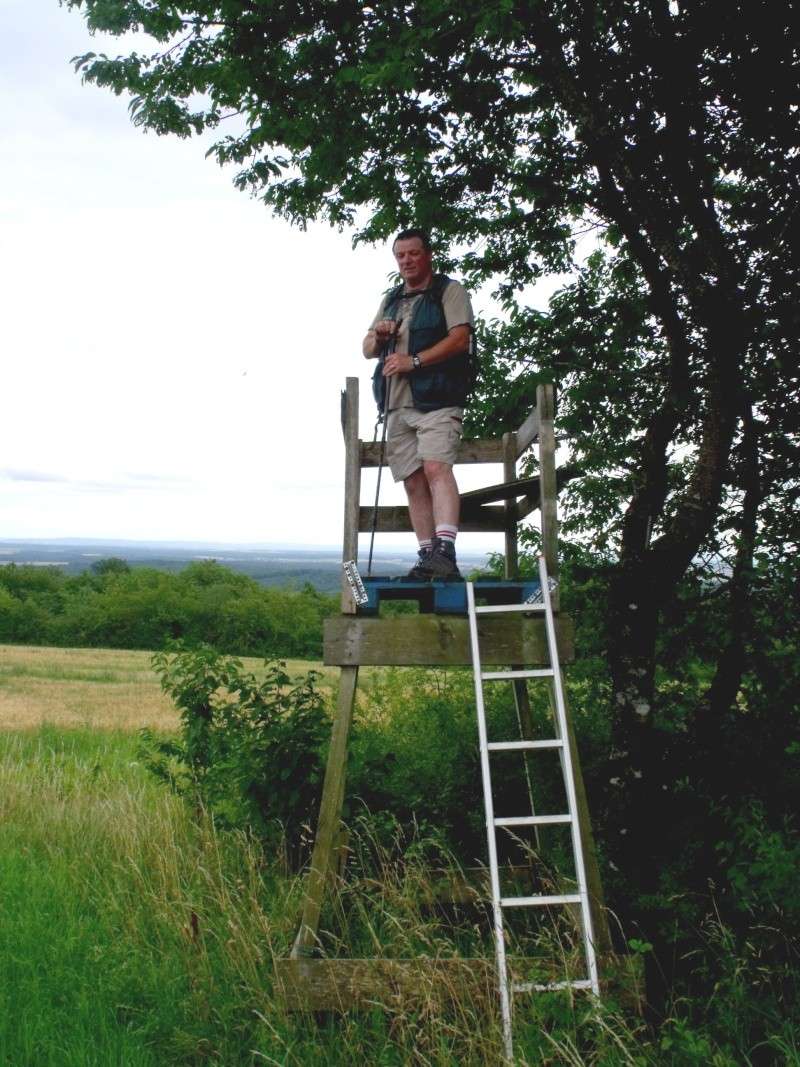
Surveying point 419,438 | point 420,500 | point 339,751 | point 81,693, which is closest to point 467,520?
point 420,500

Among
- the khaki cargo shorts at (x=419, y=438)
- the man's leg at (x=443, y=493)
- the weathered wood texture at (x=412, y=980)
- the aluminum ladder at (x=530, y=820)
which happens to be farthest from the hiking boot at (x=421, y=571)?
the weathered wood texture at (x=412, y=980)

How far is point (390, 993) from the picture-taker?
5.12m

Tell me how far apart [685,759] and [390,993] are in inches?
142

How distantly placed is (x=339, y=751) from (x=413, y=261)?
3.05 metres

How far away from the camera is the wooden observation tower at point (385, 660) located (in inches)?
205

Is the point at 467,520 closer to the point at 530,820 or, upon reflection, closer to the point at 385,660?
the point at 385,660

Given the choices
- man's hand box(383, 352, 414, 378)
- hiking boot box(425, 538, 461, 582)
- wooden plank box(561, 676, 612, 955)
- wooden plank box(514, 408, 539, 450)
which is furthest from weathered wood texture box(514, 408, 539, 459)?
wooden plank box(561, 676, 612, 955)

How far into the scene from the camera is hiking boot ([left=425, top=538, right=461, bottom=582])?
5938 millimetres

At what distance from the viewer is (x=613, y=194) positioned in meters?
7.98

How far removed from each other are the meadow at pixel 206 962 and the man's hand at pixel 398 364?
2.99 meters

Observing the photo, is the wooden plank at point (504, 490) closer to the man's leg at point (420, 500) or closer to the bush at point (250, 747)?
the man's leg at point (420, 500)

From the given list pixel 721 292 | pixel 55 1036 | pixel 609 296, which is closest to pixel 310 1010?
pixel 55 1036

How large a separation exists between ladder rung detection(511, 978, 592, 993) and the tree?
240cm

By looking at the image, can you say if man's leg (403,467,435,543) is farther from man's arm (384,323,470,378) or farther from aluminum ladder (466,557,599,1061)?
aluminum ladder (466,557,599,1061)
